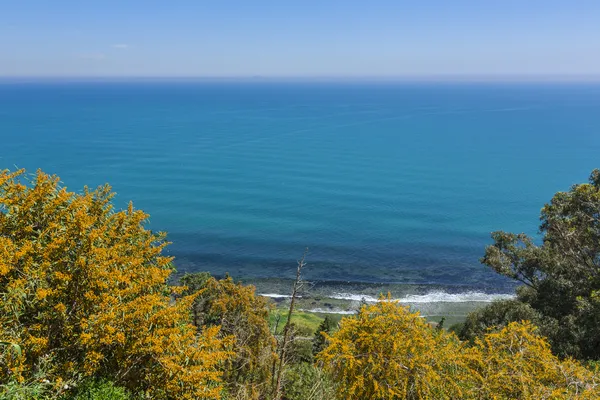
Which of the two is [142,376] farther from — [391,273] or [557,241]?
[391,273]

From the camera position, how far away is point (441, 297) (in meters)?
37.8

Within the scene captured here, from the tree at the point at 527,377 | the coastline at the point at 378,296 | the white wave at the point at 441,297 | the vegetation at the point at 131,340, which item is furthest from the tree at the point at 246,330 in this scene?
the white wave at the point at 441,297

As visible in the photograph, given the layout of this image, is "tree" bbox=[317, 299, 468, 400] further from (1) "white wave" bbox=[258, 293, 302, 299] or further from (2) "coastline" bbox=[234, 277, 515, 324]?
(1) "white wave" bbox=[258, 293, 302, 299]

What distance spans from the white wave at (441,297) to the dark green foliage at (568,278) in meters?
14.4

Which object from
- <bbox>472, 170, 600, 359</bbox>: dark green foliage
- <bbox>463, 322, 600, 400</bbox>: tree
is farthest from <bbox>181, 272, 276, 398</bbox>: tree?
<bbox>472, 170, 600, 359</bbox>: dark green foliage

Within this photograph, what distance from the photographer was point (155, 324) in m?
8.67

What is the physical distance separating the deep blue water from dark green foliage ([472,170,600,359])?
19.5 metres

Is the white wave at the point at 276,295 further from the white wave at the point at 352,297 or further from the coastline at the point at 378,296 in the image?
the white wave at the point at 352,297

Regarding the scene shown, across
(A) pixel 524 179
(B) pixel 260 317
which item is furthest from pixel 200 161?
(B) pixel 260 317

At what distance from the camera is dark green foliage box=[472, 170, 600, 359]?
16.6 m

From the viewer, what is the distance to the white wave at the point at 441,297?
3719cm

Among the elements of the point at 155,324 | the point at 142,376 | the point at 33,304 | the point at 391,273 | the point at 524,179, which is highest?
the point at 33,304

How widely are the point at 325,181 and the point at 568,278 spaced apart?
55195mm

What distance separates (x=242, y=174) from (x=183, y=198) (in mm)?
16738
